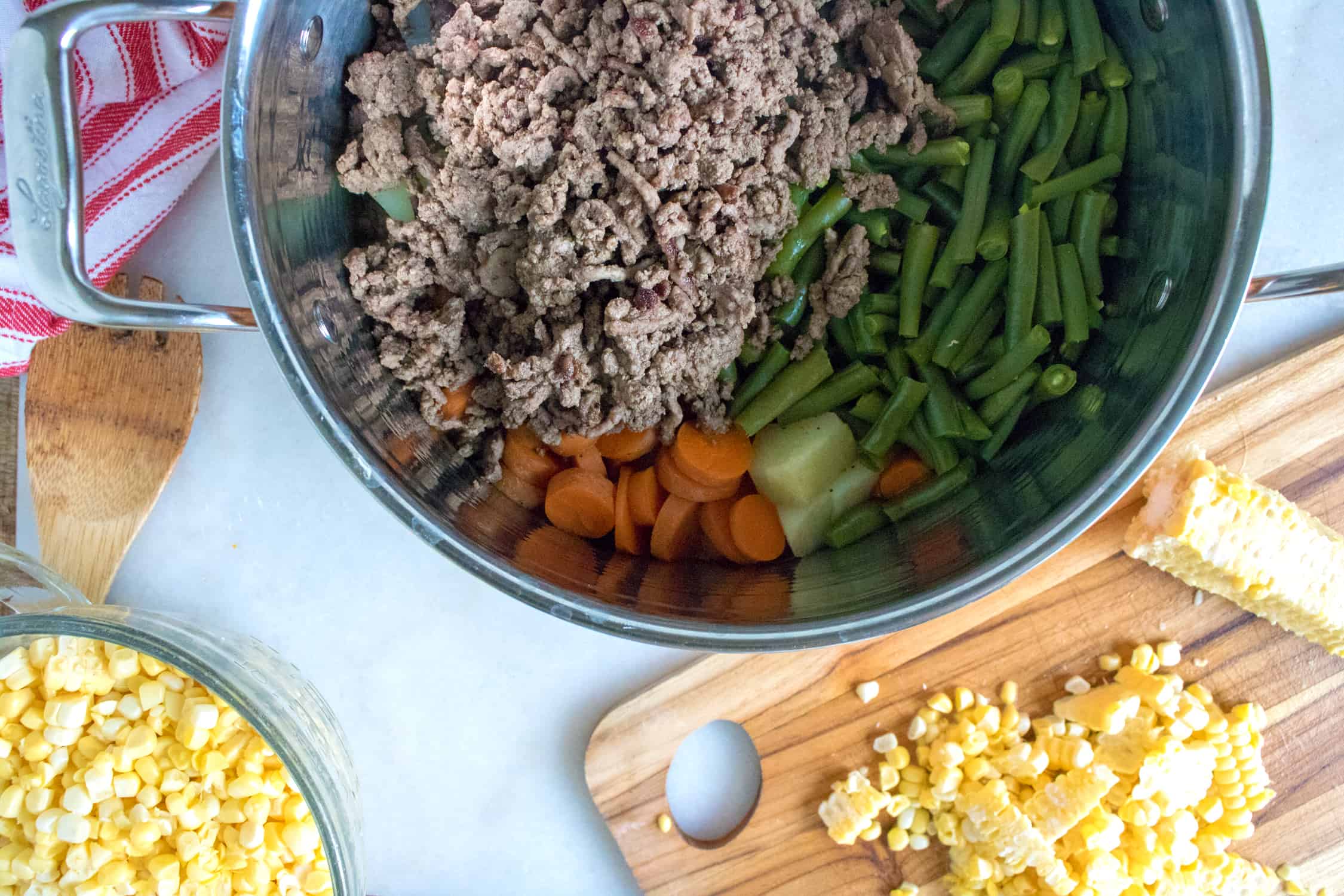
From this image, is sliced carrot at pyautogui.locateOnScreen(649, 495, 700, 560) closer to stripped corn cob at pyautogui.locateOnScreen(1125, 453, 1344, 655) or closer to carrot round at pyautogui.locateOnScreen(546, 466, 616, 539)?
carrot round at pyautogui.locateOnScreen(546, 466, 616, 539)

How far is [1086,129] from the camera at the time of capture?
1887mm

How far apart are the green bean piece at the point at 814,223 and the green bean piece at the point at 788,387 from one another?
0.21 m

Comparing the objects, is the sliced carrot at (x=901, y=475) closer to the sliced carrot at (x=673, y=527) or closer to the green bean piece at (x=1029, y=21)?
the sliced carrot at (x=673, y=527)

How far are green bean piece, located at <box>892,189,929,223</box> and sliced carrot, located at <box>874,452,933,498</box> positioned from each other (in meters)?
0.49

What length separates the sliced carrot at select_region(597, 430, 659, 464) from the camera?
6.59 feet

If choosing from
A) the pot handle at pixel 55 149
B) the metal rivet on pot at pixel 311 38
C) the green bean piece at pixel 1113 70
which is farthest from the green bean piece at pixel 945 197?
the pot handle at pixel 55 149

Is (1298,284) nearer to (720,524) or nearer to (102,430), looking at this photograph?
(720,524)

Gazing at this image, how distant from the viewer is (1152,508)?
2.20 meters

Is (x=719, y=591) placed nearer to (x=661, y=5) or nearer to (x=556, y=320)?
(x=556, y=320)

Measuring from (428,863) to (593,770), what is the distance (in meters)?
0.54

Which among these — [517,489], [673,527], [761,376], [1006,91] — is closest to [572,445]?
[517,489]

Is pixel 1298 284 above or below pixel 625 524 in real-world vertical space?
below

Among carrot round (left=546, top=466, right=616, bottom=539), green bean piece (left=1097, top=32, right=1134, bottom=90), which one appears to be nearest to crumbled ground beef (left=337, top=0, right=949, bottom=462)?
carrot round (left=546, top=466, right=616, bottom=539)

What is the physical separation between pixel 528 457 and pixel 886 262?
85cm
